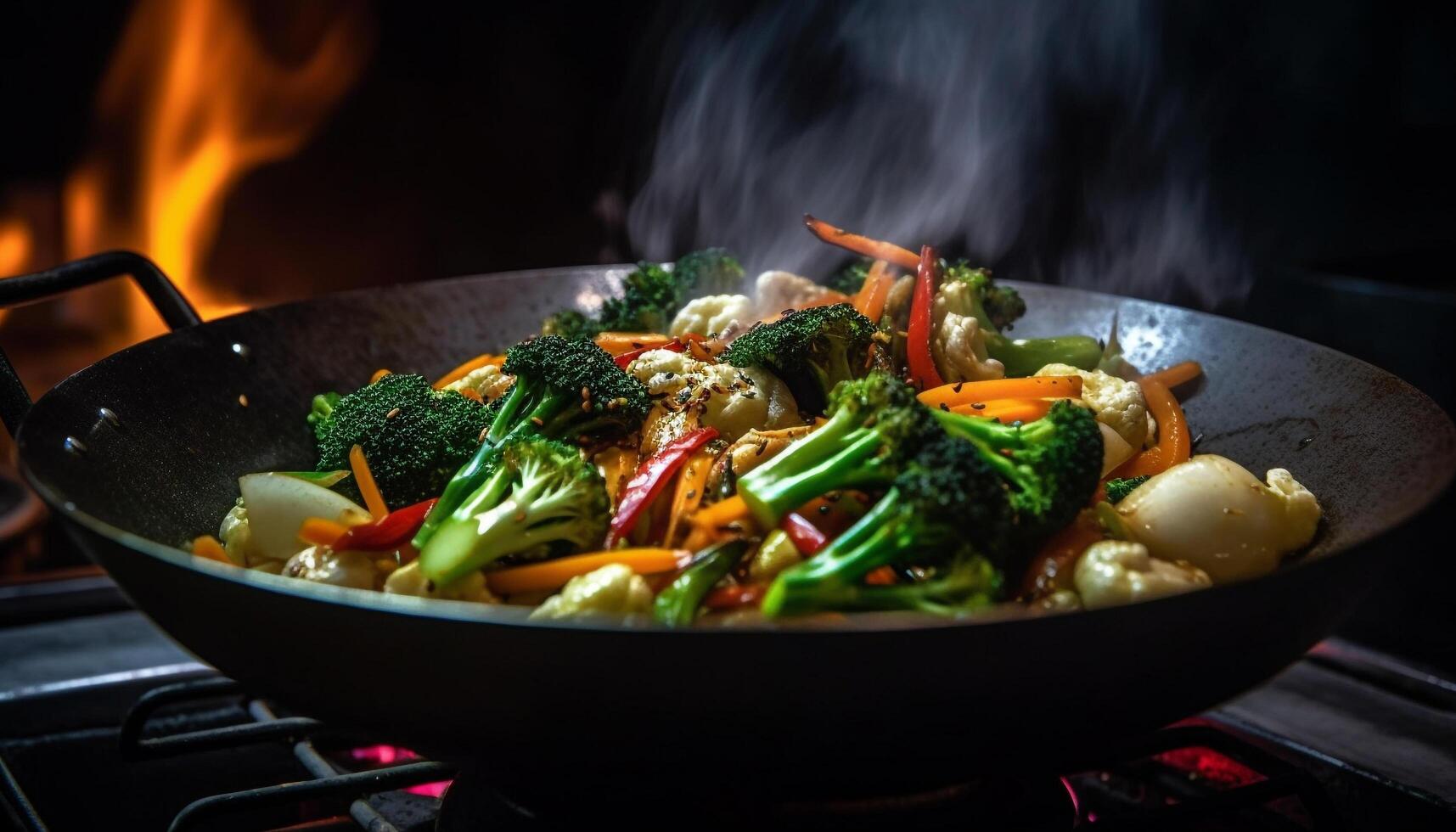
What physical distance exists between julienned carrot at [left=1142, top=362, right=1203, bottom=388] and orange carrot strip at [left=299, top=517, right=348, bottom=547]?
62.8 inches

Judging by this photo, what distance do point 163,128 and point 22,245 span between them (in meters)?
0.66

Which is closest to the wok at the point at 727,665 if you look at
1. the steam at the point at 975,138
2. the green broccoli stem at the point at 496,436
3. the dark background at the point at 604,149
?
the green broccoli stem at the point at 496,436

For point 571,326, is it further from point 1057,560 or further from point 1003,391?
point 1057,560

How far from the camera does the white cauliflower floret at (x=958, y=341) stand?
2.19m

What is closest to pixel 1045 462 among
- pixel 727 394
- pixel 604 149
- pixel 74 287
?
pixel 727 394

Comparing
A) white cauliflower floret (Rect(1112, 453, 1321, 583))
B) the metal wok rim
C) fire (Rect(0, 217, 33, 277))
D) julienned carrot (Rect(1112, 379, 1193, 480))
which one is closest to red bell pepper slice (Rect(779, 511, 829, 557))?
the metal wok rim

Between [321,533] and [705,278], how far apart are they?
4.24ft

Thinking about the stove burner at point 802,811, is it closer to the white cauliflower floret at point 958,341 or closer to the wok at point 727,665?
the wok at point 727,665

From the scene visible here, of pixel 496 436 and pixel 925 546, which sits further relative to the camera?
pixel 496 436

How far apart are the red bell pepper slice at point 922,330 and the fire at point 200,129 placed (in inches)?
109

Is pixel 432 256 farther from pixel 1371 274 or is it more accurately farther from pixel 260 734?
pixel 1371 274

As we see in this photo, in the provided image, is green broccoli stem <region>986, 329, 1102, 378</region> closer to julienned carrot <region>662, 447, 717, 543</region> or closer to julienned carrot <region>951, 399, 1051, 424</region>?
julienned carrot <region>951, 399, 1051, 424</region>

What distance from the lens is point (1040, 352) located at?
2.40 m

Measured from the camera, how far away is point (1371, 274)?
4.88 metres
